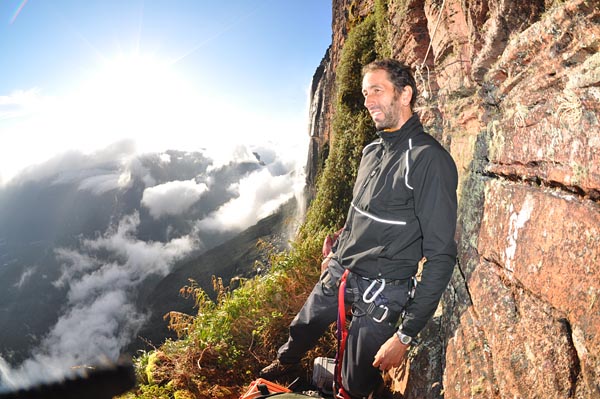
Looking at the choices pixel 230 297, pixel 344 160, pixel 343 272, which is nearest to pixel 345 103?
pixel 344 160

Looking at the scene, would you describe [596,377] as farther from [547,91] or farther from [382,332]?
[547,91]

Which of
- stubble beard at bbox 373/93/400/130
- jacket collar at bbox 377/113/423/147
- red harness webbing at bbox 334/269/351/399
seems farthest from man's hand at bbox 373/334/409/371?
stubble beard at bbox 373/93/400/130

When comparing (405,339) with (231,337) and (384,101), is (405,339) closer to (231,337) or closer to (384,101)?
(384,101)

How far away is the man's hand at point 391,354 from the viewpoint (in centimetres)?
211

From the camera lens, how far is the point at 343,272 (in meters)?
2.76

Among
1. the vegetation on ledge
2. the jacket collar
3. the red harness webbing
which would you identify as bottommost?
the vegetation on ledge

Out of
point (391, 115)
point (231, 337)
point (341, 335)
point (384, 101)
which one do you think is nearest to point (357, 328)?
point (341, 335)

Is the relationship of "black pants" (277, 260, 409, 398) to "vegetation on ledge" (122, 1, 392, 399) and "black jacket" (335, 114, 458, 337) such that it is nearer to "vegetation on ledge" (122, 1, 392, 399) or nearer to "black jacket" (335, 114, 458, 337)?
"black jacket" (335, 114, 458, 337)

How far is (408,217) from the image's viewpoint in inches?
87.5

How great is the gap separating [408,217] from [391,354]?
3.37 ft

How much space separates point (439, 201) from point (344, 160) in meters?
6.85

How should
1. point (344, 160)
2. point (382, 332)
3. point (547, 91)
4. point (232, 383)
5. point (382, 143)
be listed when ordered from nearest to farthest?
point (547, 91) → point (382, 332) → point (382, 143) → point (232, 383) → point (344, 160)

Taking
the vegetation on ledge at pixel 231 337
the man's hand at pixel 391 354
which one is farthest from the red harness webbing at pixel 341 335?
the vegetation on ledge at pixel 231 337

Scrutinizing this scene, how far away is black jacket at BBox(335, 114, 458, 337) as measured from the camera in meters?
2.00
